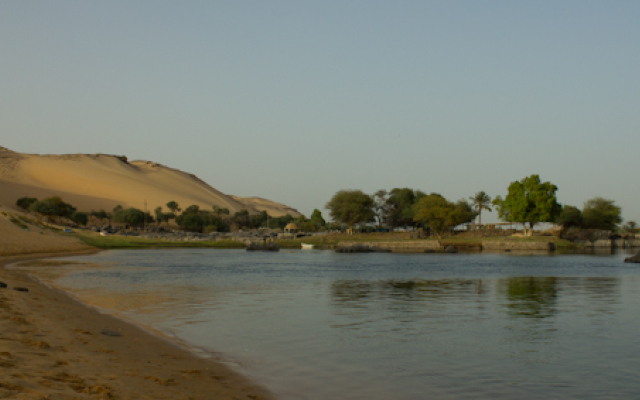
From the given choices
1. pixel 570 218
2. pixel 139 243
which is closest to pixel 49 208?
pixel 139 243

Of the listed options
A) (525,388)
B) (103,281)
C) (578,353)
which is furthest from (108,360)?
(103,281)

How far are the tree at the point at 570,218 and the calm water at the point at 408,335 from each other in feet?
355

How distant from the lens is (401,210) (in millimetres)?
152500

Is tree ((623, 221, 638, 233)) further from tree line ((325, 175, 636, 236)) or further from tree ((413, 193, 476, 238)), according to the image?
tree ((413, 193, 476, 238))

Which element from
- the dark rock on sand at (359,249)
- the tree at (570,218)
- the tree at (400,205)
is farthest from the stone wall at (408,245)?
the tree at (570,218)

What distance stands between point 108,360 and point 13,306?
23.7ft

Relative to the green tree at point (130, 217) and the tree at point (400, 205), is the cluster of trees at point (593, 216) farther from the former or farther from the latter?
the green tree at point (130, 217)

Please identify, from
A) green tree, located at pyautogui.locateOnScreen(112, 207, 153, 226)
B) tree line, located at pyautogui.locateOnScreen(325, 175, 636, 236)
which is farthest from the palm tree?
green tree, located at pyautogui.locateOnScreen(112, 207, 153, 226)

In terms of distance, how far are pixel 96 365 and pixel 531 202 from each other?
11636 centimetres

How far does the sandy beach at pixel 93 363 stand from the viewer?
27.8 feet

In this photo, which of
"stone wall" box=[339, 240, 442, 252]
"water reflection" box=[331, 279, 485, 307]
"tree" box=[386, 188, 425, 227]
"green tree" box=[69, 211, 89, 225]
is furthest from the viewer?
"green tree" box=[69, 211, 89, 225]

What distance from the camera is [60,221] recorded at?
153 metres

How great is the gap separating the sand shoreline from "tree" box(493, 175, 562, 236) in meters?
109

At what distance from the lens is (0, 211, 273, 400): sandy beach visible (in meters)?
8.49
